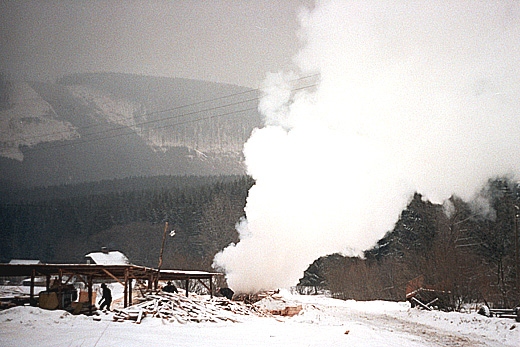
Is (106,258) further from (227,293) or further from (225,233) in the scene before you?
(227,293)

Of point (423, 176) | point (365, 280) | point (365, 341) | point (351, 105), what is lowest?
point (365, 341)

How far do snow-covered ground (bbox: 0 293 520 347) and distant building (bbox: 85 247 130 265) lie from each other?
15.7 meters

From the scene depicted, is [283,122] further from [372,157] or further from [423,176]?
[423,176]

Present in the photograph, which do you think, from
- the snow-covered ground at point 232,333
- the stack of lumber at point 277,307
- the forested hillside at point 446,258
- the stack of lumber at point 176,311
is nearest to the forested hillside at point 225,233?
the forested hillside at point 446,258

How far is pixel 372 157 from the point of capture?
14969 mm

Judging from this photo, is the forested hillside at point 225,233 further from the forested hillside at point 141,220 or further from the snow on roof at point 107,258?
the snow on roof at point 107,258

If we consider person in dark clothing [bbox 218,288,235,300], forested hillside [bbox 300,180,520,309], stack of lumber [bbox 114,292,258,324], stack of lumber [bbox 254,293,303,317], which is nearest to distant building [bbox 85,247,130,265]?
forested hillside [bbox 300,180,520,309]

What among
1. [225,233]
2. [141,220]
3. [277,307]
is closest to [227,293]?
[277,307]

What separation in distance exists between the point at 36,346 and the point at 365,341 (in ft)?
16.9

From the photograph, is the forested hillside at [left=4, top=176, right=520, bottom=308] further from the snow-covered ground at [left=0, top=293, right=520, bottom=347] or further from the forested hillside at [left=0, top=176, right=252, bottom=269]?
the snow-covered ground at [left=0, top=293, right=520, bottom=347]

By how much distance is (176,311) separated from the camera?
11453 mm

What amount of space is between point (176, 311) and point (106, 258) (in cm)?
1741

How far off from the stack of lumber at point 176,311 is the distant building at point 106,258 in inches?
555

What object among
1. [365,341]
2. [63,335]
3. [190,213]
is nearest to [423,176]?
[365,341]
